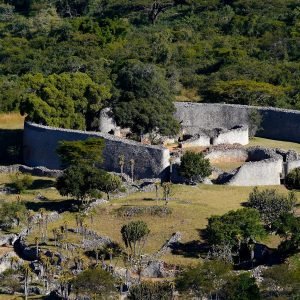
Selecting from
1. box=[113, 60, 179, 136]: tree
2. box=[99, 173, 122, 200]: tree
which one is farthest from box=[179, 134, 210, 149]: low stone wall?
box=[99, 173, 122, 200]: tree

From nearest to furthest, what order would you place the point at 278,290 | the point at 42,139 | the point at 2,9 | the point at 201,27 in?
the point at 278,290, the point at 42,139, the point at 201,27, the point at 2,9

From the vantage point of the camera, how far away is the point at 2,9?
4961 inches

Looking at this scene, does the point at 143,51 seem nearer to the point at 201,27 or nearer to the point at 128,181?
the point at 201,27

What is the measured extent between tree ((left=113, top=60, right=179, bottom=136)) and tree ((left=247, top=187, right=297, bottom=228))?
14.6 metres

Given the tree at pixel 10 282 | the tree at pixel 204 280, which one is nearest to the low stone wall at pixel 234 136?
the tree at pixel 10 282

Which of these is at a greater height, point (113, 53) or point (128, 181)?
point (113, 53)

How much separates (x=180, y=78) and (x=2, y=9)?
4834cm

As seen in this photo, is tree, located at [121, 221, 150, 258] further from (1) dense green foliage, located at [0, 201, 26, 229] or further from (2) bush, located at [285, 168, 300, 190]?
(2) bush, located at [285, 168, 300, 190]

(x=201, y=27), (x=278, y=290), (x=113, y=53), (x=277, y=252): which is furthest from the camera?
(x=201, y=27)

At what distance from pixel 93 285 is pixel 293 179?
756 inches

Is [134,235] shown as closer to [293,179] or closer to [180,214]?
[180,214]

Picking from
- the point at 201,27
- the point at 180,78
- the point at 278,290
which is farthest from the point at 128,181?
the point at 201,27

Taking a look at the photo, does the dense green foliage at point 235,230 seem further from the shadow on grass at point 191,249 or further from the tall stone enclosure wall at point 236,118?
the tall stone enclosure wall at point 236,118

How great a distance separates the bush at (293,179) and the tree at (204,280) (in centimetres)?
1607
